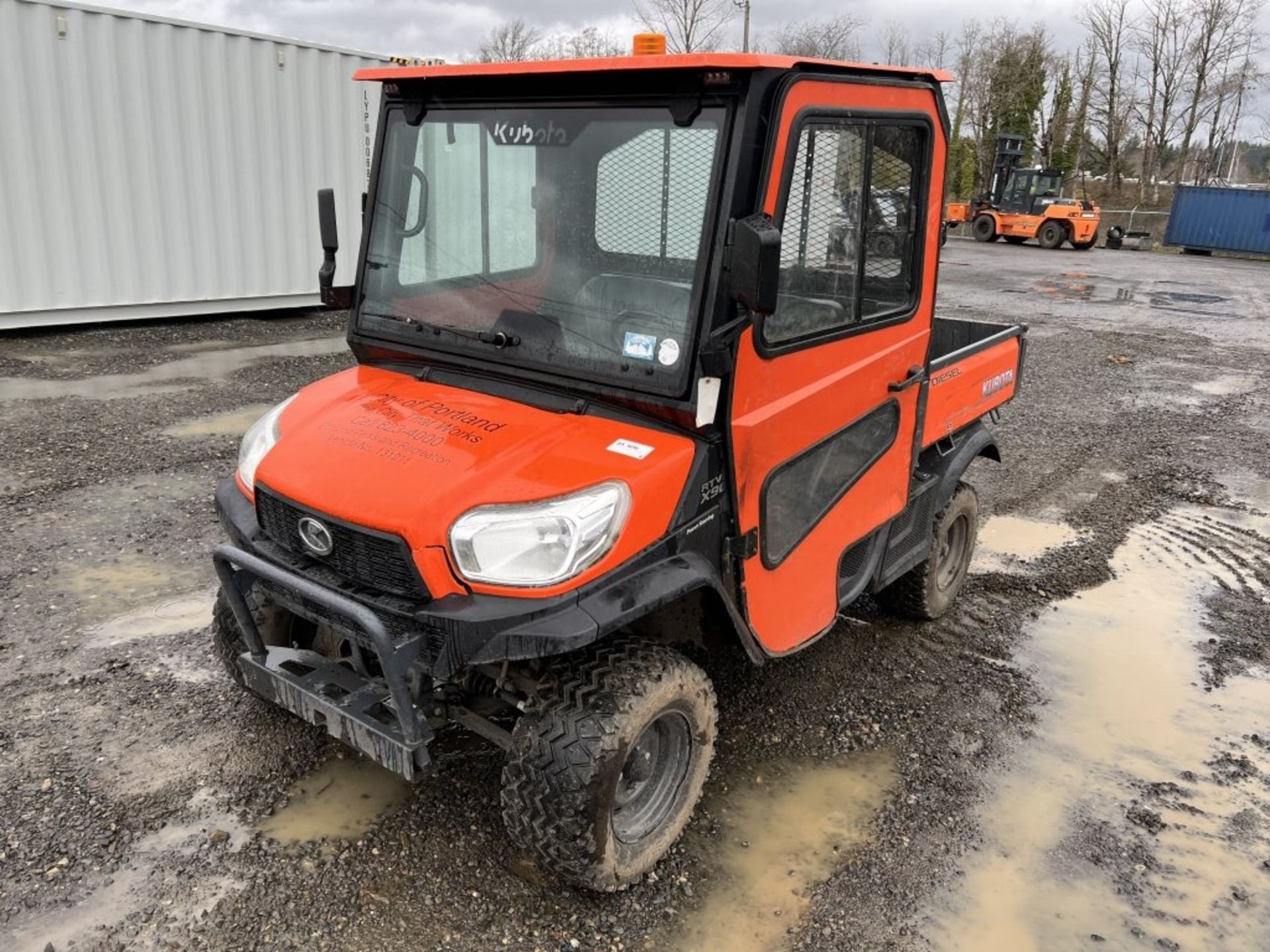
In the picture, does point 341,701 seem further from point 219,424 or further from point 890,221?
point 219,424

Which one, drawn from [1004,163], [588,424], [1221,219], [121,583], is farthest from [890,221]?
[1221,219]

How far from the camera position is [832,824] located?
320 cm

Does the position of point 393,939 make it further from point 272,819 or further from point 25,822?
point 25,822

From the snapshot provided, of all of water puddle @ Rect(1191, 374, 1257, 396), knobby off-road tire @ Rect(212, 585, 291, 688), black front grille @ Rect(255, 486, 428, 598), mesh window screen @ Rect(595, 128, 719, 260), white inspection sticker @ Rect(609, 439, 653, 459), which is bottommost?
water puddle @ Rect(1191, 374, 1257, 396)

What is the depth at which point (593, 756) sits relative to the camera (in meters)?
2.54

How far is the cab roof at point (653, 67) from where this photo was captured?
2539mm

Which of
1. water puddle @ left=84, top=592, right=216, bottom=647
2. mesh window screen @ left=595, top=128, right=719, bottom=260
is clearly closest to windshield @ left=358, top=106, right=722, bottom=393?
mesh window screen @ left=595, top=128, right=719, bottom=260

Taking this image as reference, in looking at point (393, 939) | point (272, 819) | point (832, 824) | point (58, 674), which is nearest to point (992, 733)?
point (832, 824)

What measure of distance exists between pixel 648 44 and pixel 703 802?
236cm

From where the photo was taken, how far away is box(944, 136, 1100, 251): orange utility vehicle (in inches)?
1106

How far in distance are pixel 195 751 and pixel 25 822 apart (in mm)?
518

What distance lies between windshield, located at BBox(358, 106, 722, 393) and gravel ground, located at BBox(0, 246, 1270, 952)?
4.77 ft

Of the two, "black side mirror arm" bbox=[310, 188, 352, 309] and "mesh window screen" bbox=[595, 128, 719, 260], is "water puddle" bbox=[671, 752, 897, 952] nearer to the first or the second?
"mesh window screen" bbox=[595, 128, 719, 260]

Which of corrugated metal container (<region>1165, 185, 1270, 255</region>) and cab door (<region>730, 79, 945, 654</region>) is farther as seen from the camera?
corrugated metal container (<region>1165, 185, 1270, 255</region>)
